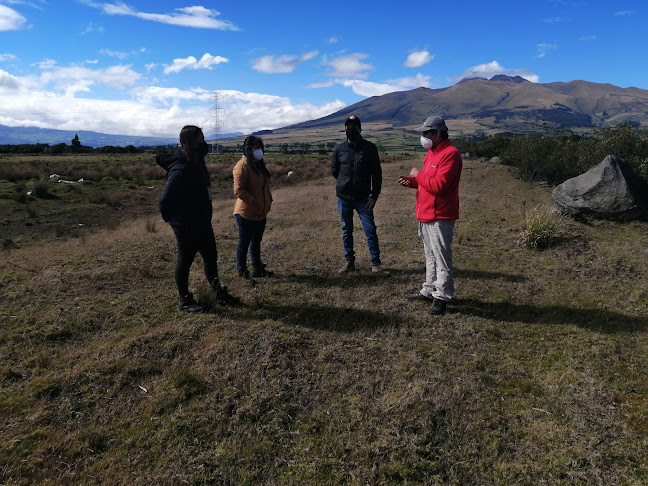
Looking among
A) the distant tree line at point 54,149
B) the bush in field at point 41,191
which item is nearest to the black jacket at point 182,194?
the bush in field at point 41,191

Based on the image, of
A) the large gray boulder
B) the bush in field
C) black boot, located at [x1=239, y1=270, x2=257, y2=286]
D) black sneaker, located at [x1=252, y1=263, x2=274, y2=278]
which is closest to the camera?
black boot, located at [x1=239, y1=270, x2=257, y2=286]

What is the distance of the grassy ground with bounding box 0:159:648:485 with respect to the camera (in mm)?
2725

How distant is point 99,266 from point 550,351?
7736 mm

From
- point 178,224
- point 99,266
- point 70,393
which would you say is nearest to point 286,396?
point 70,393

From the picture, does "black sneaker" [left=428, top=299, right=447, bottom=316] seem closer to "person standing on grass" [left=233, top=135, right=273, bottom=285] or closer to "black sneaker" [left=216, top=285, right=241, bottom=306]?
"black sneaker" [left=216, top=285, right=241, bottom=306]

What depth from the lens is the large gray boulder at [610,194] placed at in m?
9.95

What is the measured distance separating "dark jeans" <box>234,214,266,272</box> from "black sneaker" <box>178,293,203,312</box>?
127cm

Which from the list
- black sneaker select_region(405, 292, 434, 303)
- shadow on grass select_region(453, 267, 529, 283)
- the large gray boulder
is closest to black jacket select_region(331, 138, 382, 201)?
black sneaker select_region(405, 292, 434, 303)

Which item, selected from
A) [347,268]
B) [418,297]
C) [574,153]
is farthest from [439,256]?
[574,153]

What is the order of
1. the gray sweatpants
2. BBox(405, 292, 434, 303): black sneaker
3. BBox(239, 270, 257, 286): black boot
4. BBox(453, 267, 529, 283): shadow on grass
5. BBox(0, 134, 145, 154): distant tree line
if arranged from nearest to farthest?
the gray sweatpants, BBox(405, 292, 434, 303): black sneaker, BBox(239, 270, 257, 286): black boot, BBox(453, 267, 529, 283): shadow on grass, BBox(0, 134, 145, 154): distant tree line

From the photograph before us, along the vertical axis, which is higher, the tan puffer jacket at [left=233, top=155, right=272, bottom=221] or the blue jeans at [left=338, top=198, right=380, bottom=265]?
the tan puffer jacket at [left=233, top=155, right=272, bottom=221]

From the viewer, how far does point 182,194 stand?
476 cm

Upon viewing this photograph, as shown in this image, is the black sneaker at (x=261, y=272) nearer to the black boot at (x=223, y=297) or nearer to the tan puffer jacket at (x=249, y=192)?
the tan puffer jacket at (x=249, y=192)

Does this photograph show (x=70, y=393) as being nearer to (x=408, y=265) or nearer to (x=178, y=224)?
(x=178, y=224)
